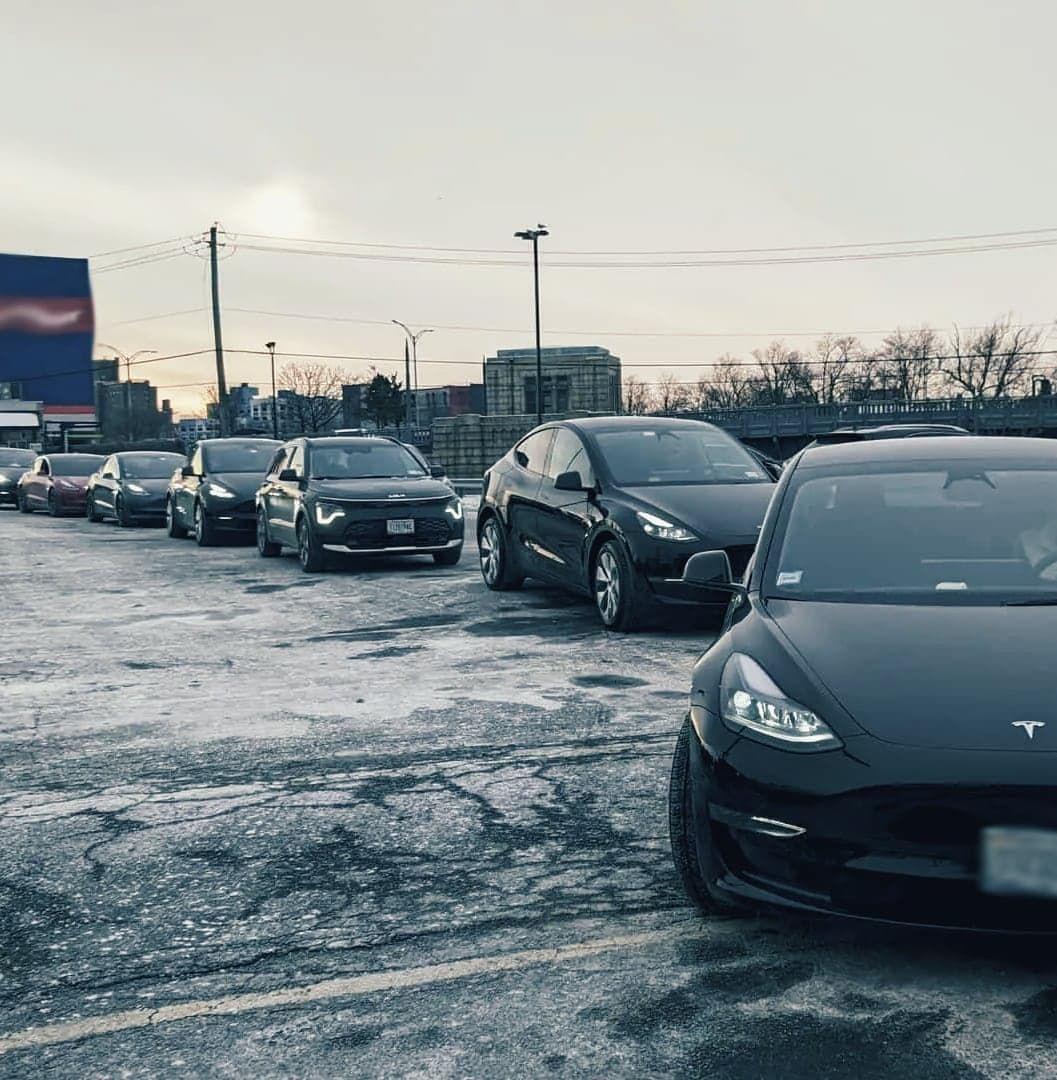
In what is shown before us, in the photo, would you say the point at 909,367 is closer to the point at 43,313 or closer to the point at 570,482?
the point at 43,313

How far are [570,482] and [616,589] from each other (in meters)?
1.05

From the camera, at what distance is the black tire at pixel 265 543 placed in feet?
55.1

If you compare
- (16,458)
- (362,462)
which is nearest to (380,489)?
(362,462)

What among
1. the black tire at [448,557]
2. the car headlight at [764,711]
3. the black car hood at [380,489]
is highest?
the black car hood at [380,489]

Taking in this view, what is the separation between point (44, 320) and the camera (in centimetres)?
9675

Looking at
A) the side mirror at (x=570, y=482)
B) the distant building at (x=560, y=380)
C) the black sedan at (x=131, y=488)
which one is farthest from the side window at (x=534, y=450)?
the distant building at (x=560, y=380)

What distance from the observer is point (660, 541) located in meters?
9.48

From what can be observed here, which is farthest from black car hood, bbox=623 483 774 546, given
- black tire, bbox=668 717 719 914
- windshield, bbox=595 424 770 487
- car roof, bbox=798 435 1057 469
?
black tire, bbox=668 717 719 914

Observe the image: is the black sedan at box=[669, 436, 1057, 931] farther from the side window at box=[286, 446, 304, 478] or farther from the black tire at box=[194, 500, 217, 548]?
the black tire at box=[194, 500, 217, 548]

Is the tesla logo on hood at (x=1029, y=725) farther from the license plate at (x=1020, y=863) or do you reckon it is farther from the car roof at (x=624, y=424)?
the car roof at (x=624, y=424)

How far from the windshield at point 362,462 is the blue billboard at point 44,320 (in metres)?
87.4

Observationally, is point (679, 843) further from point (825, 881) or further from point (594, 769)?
point (594, 769)

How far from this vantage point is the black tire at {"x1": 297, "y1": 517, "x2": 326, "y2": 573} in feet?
48.0

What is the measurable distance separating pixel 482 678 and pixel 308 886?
12.1ft
